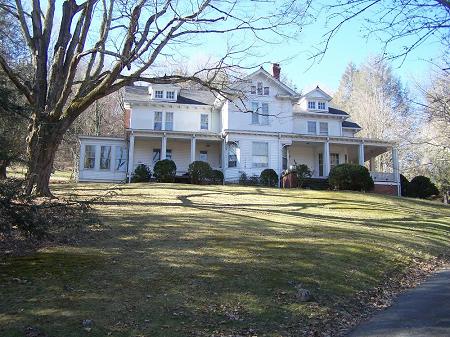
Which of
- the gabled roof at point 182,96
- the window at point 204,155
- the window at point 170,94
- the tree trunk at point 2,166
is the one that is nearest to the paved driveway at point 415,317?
the tree trunk at point 2,166

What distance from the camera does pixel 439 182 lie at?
1610 inches

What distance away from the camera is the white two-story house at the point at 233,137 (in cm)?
3362

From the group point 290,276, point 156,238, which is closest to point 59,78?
point 156,238

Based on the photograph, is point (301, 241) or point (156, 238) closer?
point (156, 238)

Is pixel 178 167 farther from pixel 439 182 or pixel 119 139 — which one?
pixel 439 182

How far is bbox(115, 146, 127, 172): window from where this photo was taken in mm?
34500

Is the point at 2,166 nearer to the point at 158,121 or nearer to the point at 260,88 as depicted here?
the point at 158,121

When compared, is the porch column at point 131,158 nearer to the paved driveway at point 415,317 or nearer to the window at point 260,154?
the window at point 260,154

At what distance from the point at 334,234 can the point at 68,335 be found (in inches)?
397

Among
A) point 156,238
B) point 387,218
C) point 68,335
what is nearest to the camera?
point 68,335

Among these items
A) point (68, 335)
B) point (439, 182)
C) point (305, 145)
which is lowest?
point (68, 335)

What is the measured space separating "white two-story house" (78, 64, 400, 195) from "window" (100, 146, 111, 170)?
0.23 feet

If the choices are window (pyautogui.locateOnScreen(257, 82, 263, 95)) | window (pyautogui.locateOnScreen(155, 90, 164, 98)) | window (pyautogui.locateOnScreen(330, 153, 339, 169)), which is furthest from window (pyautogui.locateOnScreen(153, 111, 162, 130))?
window (pyautogui.locateOnScreen(330, 153, 339, 169))

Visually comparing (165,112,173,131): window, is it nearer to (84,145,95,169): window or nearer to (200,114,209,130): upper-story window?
(200,114,209,130): upper-story window
